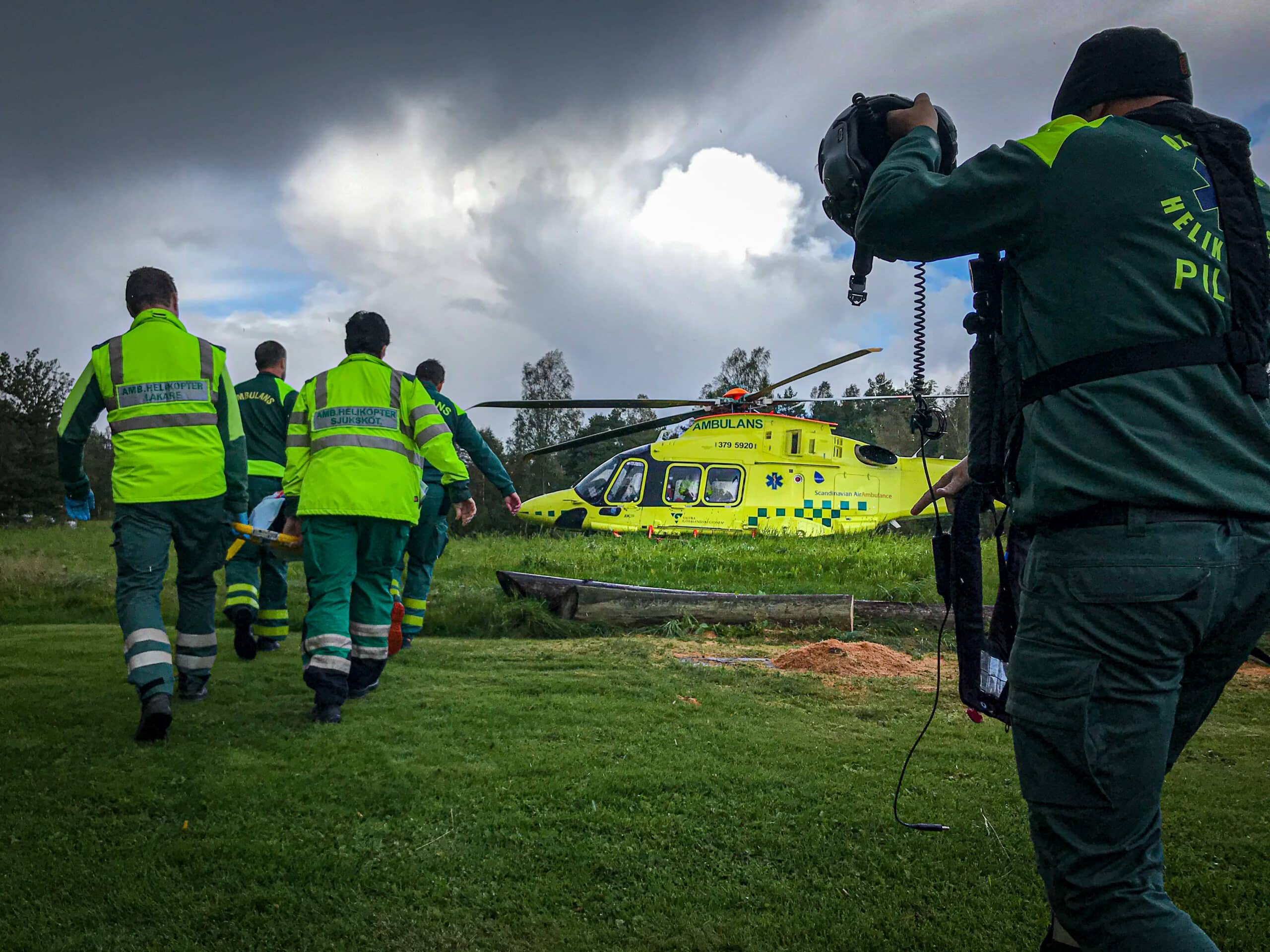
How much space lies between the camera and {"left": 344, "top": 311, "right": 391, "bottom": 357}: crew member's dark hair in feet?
15.6

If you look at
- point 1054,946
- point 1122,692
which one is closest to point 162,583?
point 1054,946

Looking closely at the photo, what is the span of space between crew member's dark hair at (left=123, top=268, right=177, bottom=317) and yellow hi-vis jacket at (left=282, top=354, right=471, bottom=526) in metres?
0.86

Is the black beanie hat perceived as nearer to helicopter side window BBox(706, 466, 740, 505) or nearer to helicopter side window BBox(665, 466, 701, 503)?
helicopter side window BBox(706, 466, 740, 505)

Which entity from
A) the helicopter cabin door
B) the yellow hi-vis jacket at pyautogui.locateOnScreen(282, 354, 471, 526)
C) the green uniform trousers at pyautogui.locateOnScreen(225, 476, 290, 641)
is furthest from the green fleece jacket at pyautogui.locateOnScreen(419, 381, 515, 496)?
the helicopter cabin door

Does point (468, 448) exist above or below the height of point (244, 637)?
above

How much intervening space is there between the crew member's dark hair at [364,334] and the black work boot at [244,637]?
218 cm

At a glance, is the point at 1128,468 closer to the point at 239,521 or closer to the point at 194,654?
the point at 194,654

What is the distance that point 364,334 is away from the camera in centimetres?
475

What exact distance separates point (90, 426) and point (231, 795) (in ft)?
7.87

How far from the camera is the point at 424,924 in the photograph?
88.5 inches

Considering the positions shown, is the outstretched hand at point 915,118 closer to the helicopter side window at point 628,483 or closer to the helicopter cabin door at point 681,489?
the helicopter cabin door at point 681,489

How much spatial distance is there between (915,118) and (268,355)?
224 inches

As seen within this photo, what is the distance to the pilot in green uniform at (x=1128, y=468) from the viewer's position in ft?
4.97

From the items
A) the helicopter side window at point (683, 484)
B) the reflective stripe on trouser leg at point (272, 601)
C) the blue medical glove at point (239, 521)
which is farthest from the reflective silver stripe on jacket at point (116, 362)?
the helicopter side window at point (683, 484)
